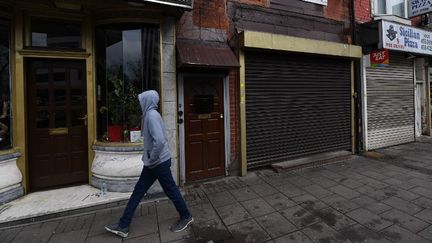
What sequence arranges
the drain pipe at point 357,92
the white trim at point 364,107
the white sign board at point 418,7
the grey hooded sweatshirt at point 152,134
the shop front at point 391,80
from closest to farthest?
the grey hooded sweatshirt at point 152,134, the shop front at point 391,80, the drain pipe at point 357,92, the white trim at point 364,107, the white sign board at point 418,7

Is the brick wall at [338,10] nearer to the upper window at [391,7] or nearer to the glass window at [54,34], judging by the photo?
the upper window at [391,7]

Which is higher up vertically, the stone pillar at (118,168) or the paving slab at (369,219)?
the stone pillar at (118,168)

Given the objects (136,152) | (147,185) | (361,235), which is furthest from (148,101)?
(361,235)

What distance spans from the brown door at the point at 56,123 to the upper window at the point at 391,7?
347 inches

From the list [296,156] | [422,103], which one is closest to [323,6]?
[296,156]

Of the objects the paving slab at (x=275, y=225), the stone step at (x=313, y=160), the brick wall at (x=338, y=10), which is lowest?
the paving slab at (x=275, y=225)

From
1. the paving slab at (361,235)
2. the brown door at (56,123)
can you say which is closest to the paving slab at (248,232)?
the paving slab at (361,235)

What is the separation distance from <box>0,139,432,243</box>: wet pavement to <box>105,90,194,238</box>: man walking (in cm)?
15

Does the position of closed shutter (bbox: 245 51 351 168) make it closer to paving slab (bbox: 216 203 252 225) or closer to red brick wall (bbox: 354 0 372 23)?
red brick wall (bbox: 354 0 372 23)

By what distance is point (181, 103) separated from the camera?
17.0ft

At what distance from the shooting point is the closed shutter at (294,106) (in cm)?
591

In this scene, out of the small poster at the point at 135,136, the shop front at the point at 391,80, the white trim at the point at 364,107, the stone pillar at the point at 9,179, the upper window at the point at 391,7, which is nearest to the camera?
the stone pillar at the point at 9,179

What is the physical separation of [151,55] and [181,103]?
1.09 metres

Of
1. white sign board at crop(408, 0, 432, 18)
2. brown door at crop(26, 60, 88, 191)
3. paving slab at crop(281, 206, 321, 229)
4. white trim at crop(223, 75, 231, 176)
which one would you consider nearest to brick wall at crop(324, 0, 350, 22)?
white sign board at crop(408, 0, 432, 18)
